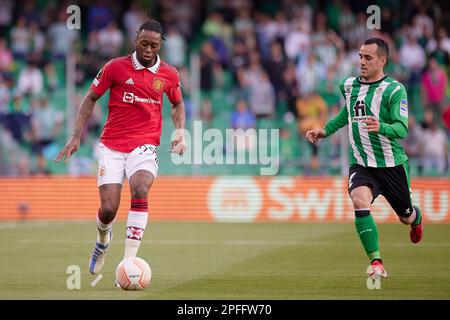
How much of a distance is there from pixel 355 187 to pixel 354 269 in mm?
1728

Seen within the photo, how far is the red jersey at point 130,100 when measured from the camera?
Result: 10.6 m

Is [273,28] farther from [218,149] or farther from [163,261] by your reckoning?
[163,261]

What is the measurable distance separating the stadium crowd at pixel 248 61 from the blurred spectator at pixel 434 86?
23mm

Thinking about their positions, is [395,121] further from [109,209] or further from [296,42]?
[296,42]

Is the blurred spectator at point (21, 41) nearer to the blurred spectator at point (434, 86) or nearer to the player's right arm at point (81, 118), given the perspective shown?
the blurred spectator at point (434, 86)

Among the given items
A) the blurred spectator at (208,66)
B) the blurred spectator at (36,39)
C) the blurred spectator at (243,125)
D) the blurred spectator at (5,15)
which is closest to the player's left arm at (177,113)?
the blurred spectator at (243,125)

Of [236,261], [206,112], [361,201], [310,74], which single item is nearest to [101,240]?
[361,201]

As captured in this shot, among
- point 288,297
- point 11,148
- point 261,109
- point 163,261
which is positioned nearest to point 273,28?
point 261,109

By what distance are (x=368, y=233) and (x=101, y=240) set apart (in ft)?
9.39

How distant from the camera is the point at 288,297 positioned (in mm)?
9336

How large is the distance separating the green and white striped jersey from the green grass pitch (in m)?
1.34

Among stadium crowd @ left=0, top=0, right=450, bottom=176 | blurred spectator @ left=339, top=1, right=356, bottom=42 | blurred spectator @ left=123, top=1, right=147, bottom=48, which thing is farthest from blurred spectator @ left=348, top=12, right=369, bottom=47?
blurred spectator @ left=123, top=1, right=147, bottom=48

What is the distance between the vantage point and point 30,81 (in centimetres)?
2494

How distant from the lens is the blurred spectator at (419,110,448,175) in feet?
73.4
